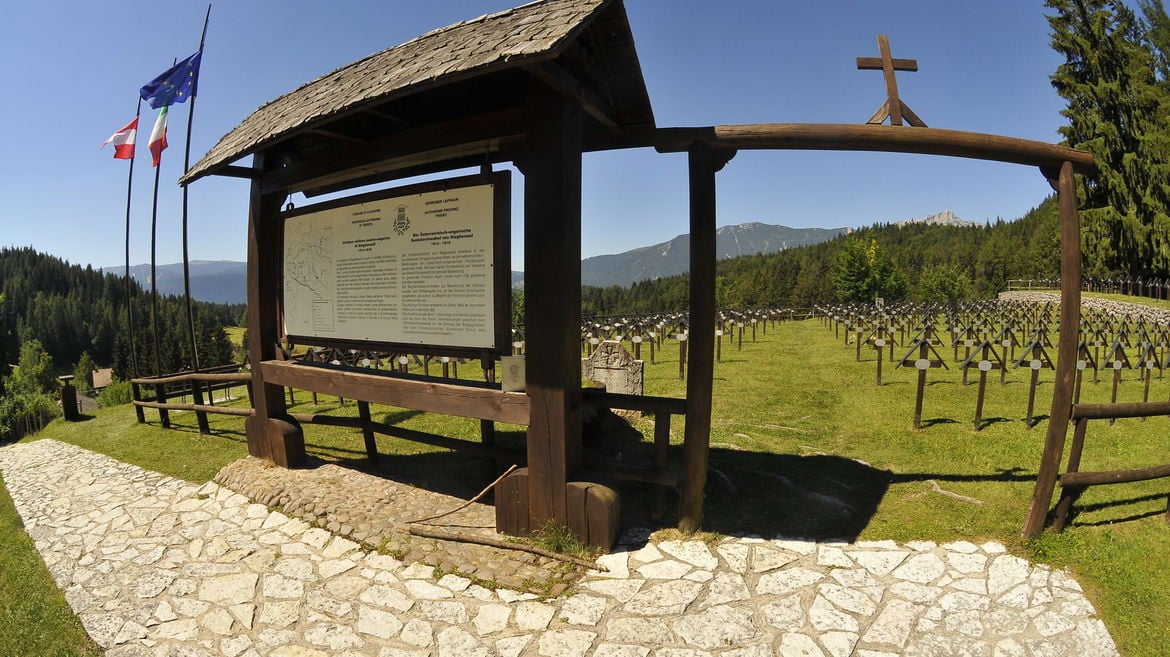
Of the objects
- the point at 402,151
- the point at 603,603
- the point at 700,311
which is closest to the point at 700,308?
the point at 700,311

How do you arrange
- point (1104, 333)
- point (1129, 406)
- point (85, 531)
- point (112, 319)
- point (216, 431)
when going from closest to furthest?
point (1129, 406) → point (85, 531) → point (216, 431) → point (1104, 333) → point (112, 319)

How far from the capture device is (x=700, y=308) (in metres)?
3.93

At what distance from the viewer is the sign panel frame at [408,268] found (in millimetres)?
4246

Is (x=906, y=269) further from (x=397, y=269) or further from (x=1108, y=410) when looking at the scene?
(x=397, y=269)

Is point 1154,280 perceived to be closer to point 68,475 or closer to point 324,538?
point 324,538

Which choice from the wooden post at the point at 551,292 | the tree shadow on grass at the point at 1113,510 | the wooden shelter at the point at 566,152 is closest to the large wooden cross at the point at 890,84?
the wooden shelter at the point at 566,152

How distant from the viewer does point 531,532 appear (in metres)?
4.09

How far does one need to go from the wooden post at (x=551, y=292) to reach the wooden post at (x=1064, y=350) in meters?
3.57

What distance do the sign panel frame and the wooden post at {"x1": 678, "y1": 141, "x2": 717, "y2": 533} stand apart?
1.44m

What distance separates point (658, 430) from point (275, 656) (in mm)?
2926

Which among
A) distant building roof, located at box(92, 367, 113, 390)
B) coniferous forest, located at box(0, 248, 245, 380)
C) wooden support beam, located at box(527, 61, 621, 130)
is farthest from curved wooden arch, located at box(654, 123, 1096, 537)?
coniferous forest, located at box(0, 248, 245, 380)

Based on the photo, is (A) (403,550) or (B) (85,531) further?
(B) (85,531)

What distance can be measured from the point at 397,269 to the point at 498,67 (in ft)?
7.40

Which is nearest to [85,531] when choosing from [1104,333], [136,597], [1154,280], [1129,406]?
[136,597]
